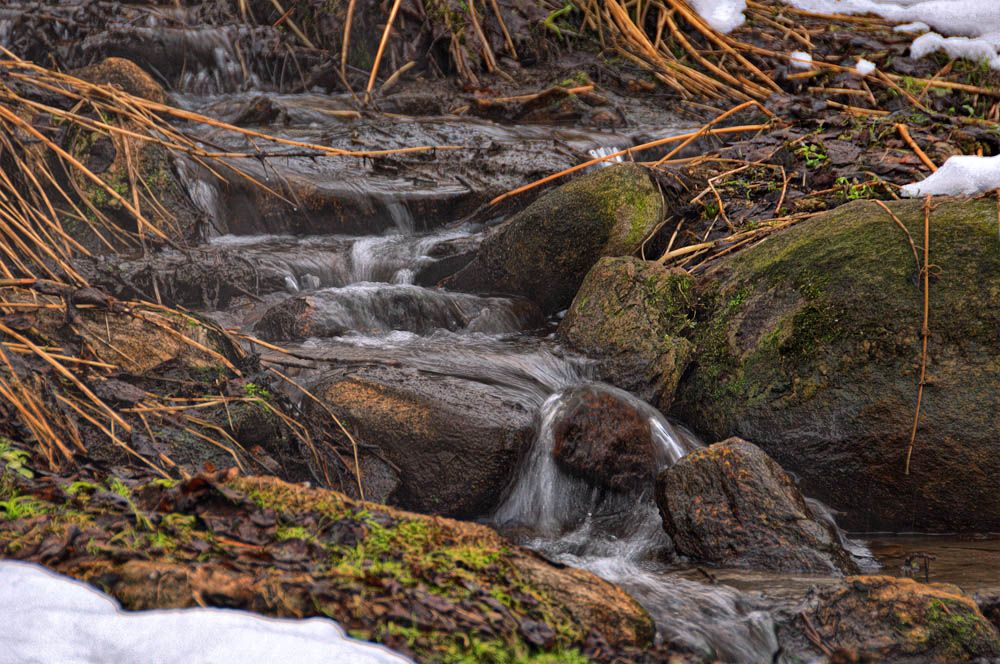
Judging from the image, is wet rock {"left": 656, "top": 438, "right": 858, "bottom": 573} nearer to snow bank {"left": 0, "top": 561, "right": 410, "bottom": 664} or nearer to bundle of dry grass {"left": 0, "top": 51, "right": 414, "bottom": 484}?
bundle of dry grass {"left": 0, "top": 51, "right": 414, "bottom": 484}

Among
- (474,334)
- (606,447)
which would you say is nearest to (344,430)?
(606,447)

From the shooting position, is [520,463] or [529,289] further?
[529,289]

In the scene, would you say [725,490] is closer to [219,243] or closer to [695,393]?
[695,393]

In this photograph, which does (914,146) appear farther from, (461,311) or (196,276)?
(196,276)

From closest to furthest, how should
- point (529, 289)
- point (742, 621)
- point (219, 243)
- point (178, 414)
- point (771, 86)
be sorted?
point (742, 621), point (178, 414), point (529, 289), point (219, 243), point (771, 86)

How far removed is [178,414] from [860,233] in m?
3.29

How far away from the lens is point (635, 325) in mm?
4043

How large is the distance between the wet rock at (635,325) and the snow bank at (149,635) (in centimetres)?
267

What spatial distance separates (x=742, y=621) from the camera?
2.28m

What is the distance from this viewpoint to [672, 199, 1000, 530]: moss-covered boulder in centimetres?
324

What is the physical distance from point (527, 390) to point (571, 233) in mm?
1489

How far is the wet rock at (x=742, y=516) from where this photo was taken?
2.76 meters

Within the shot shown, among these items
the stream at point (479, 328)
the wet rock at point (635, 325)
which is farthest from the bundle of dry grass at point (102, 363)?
the wet rock at point (635, 325)

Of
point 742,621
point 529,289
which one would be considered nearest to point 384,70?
point 529,289
